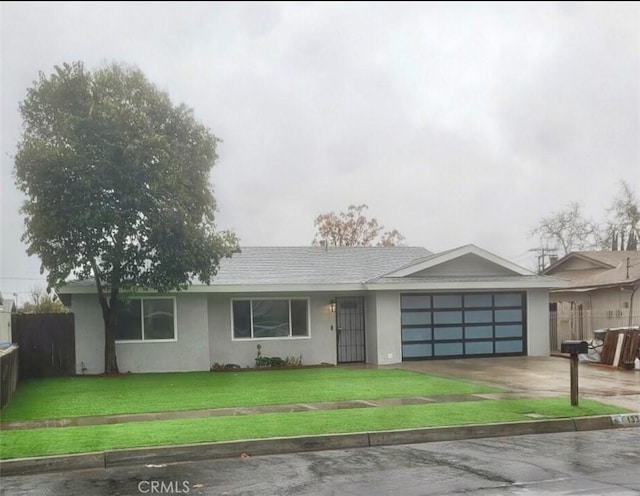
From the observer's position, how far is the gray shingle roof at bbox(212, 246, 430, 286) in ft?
68.2

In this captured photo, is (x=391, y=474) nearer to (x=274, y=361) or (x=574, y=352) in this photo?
(x=574, y=352)

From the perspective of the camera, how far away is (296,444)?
8.65 meters

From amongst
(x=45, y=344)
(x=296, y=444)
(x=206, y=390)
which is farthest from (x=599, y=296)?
(x=296, y=444)

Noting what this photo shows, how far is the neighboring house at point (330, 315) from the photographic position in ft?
63.5

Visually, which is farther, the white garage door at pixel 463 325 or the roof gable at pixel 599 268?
the roof gable at pixel 599 268

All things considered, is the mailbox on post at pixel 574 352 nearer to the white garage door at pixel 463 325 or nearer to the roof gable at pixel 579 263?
the white garage door at pixel 463 325

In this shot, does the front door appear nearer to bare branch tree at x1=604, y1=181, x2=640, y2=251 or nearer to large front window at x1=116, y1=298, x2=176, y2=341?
large front window at x1=116, y1=298, x2=176, y2=341

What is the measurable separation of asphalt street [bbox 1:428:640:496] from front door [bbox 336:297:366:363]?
12555 millimetres

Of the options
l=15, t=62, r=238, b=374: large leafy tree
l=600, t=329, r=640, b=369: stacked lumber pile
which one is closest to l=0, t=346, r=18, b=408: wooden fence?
l=15, t=62, r=238, b=374: large leafy tree

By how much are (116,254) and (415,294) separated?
9.64 m

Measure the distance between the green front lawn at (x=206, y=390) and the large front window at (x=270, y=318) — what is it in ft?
7.32

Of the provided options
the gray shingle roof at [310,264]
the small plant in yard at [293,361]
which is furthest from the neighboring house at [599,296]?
the small plant in yard at [293,361]

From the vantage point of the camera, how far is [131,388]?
1507 cm

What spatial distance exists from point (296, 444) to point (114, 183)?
33.9ft
